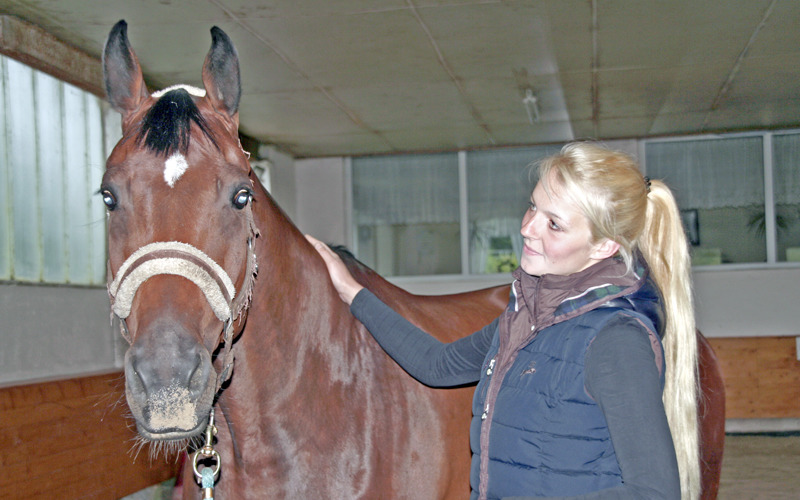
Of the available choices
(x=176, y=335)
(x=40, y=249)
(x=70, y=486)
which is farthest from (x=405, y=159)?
(x=176, y=335)

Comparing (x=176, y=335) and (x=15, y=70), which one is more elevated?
(x=15, y=70)

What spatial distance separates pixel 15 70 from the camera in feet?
14.4

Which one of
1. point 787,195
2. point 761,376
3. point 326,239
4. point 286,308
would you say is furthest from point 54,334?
point 787,195

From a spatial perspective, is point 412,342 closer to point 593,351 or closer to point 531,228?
point 531,228

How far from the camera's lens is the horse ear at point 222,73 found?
1.66m

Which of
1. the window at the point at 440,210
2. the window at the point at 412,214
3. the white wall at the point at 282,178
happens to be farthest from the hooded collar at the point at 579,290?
the window at the point at 412,214

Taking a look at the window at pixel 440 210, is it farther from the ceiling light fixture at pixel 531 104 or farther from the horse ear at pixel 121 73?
the horse ear at pixel 121 73

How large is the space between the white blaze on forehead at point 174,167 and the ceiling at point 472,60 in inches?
115

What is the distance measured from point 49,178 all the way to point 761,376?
6.93 metres

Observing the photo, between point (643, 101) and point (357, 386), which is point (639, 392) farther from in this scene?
point (643, 101)

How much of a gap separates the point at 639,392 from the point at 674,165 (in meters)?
7.72

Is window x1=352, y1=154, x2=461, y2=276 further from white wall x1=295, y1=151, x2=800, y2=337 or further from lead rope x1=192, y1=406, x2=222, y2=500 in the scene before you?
lead rope x1=192, y1=406, x2=222, y2=500

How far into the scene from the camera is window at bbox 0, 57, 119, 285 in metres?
4.35

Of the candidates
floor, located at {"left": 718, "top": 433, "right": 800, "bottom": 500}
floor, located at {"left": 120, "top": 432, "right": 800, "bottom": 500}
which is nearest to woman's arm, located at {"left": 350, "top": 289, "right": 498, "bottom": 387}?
floor, located at {"left": 120, "top": 432, "right": 800, "bottom": 500}
